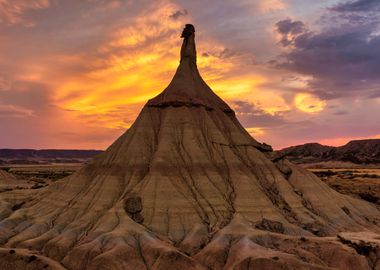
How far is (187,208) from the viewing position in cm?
6956

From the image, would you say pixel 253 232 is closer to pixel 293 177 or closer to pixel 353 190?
pixel 293 177

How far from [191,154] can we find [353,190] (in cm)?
6740

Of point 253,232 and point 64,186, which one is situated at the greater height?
point 64,186

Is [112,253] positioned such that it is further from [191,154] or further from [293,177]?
[293,177]

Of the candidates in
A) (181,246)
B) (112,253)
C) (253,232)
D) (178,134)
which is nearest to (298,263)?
(253,232)

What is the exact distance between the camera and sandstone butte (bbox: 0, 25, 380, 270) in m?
57.6

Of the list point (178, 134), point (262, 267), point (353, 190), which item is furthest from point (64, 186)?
point (353, 190)

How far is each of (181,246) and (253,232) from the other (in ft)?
32.7

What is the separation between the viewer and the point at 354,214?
83438mm

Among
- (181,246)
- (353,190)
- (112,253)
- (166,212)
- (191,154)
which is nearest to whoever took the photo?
(112,253)

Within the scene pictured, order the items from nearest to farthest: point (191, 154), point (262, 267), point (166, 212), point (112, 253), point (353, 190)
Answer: point (262, 267), point (112, 253), point (166, 212), point (191, 154), point (353, 190)

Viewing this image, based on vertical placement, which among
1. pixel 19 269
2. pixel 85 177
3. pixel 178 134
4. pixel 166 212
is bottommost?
pixel 19 269

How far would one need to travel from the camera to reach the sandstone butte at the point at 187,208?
189ft

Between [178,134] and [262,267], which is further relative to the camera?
[178,134]
